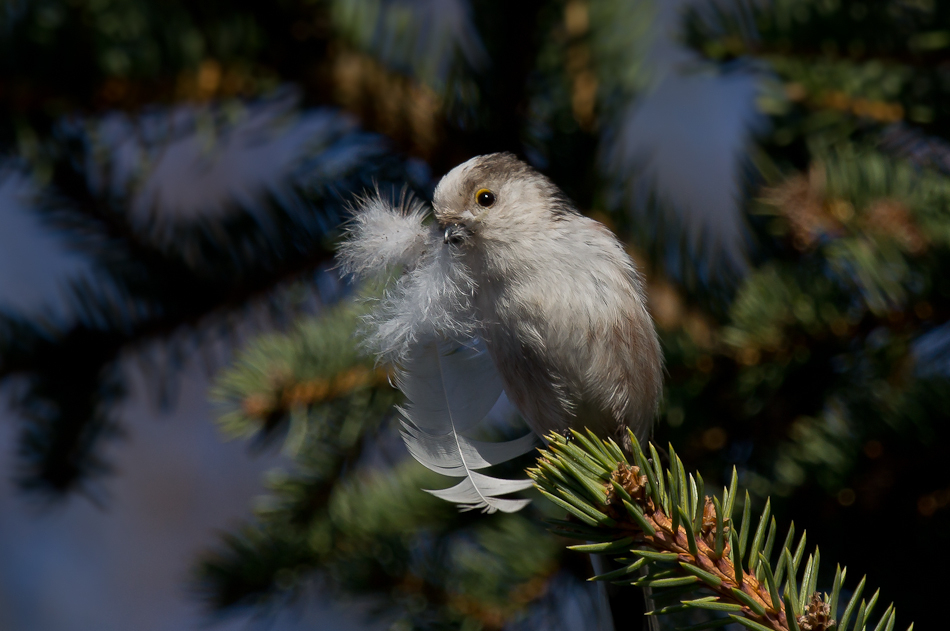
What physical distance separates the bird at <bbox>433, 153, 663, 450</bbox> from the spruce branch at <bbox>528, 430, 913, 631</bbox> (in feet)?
0.92

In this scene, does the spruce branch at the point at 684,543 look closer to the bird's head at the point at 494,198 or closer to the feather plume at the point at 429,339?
the feather plume at the point at 429,339

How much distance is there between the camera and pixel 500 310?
3.34ft

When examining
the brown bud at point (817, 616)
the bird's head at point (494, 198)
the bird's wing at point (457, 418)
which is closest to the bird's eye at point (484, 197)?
the bird's head at point (494, 198)

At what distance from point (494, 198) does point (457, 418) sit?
1.05 feet

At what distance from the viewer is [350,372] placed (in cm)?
105

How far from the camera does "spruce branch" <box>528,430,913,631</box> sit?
1.84ft

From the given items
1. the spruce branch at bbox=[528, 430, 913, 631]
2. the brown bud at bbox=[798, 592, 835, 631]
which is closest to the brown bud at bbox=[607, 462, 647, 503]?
the spruce branch at bbox=[528, 430, 913, 631]

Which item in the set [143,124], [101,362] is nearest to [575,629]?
[101,362]

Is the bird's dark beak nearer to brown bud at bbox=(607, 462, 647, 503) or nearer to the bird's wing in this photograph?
the bird's wing

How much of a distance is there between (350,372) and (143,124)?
449mm

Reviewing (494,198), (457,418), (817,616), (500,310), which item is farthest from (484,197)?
(817,616)

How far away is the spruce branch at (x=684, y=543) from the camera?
562 millimetres

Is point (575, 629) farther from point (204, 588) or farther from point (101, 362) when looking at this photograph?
point (101, 362)

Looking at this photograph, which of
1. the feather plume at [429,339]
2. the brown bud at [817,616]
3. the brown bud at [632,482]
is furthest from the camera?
the feather plume at [429,339]
